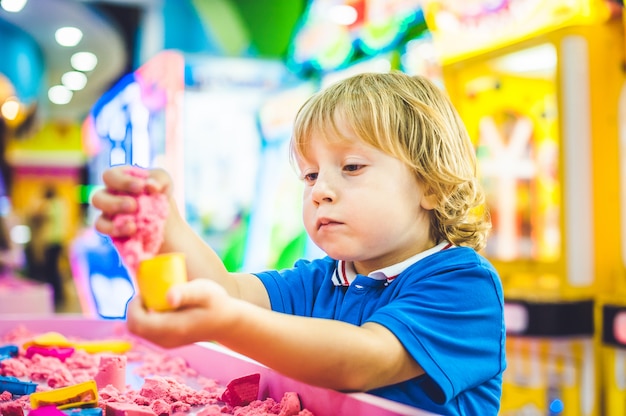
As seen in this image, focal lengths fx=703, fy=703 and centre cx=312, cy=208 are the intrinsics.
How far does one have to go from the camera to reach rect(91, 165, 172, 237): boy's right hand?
25.6 inches

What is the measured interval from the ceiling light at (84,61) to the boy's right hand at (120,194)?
285 inches

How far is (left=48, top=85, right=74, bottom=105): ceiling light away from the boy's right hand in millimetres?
9225

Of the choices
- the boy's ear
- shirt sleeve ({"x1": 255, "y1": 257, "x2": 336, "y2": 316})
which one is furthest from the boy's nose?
shirt sleeve ({"x1": 255, "y1": 257, "x2": 336, "y2": 316})

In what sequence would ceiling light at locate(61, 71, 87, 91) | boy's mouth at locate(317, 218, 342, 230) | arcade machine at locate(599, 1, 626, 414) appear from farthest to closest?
ceiling light at locate(61, 71, 87, 91) → arcade machine at locate(599, 1, 626, 414) → boy's mouth at locate(317, 218, 342, 230)

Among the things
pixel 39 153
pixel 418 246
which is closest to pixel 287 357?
pixel 418 246

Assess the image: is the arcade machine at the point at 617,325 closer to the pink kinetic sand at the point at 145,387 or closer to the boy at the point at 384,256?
the boy at the point at 384,256

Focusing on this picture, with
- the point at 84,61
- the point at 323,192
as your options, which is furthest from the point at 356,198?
the point at 84,61

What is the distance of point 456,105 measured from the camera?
124 inches

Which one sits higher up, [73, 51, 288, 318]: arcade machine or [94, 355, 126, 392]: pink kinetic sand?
[73, 51, 288, 318]: arcade machine

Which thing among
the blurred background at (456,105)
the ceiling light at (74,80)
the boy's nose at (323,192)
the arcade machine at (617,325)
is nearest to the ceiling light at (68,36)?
the blurred background at (456,105)

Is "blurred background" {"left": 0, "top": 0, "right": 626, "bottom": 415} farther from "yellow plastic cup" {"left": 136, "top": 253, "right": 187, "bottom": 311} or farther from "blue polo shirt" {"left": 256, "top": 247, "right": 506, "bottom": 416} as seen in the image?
"blue polo shirt" {"left": 256, "top": 247, "right": 506, "bottom": 416}

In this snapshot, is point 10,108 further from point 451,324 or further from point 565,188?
point 451,324

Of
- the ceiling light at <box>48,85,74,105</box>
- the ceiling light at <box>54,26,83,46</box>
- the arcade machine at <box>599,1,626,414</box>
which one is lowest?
the arcade machine at <box>599,1,626,414</box>

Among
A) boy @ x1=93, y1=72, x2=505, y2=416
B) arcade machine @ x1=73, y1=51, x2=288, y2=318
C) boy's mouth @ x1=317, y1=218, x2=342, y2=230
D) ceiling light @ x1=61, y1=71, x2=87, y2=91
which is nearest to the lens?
boy @ x1=93, y1=72, x2=505, y2=416
